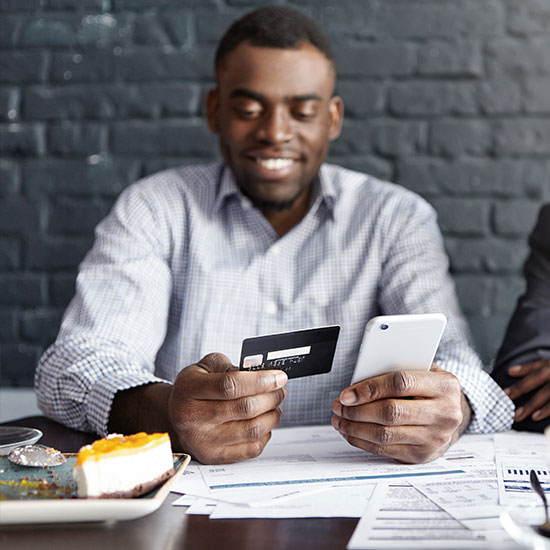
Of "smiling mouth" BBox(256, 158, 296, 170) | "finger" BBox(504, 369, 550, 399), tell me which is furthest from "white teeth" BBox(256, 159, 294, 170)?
"finger" BBox(504, 369, 550, 399)

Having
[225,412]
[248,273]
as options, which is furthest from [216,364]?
[248,273]

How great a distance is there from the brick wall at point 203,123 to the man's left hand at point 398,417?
88cm

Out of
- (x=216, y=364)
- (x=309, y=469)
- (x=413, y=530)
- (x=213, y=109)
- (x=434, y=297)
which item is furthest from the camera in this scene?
(x=213, y=109)

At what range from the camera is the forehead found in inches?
61.9

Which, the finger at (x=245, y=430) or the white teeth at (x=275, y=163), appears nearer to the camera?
the finger at (x=245, y=430)

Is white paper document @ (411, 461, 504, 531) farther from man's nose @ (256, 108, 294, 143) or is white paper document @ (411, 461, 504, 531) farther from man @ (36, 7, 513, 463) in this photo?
man's nose @ (256, 108, 294, 143)

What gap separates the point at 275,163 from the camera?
1631 mm

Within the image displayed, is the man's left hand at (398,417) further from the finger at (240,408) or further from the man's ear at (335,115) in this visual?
the man's ear at (335,115)

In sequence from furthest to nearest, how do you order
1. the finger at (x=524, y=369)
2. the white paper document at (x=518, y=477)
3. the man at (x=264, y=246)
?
1. the man at (x=264, y=246)
2. the finger at (x=524, y=369)
3. the white paper document at (x=518, y=477)

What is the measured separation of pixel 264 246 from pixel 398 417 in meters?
0.71

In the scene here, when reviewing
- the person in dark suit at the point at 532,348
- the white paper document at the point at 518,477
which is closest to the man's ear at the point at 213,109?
the person in dark suit at the point at 532,348

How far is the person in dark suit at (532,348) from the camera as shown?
1269 millimetres

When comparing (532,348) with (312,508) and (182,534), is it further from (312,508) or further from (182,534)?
(182,534)

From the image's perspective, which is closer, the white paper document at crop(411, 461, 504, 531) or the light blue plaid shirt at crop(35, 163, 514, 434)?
the white paper document at crop(411, 461, 504, 531)
